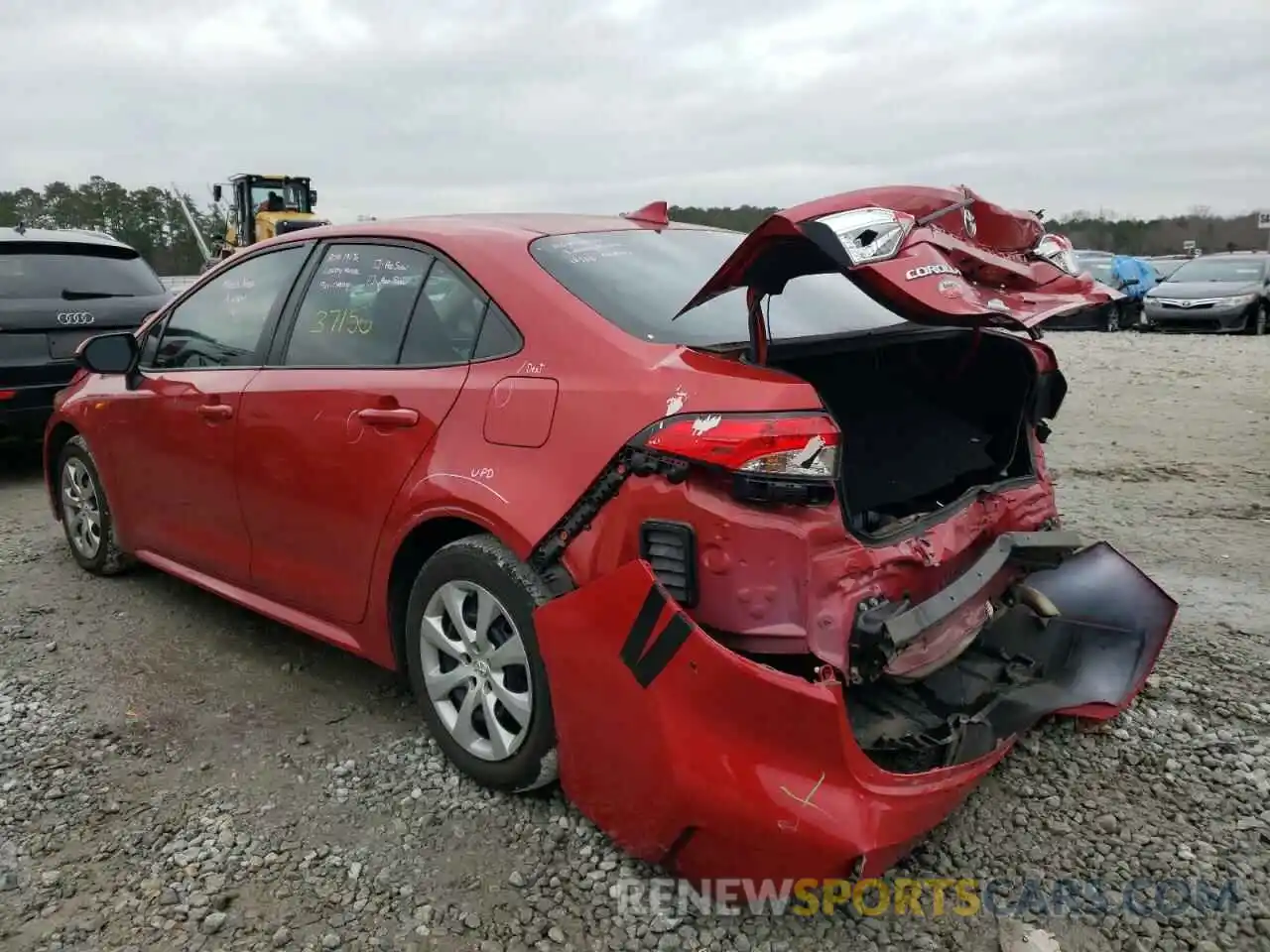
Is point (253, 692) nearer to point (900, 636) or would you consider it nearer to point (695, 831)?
point (695, 831)

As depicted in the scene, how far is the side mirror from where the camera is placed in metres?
4.00

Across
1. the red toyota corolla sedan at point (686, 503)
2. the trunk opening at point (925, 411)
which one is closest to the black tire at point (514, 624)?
the red toyota corolla sedan at point (686, 503)

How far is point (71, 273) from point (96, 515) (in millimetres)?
3103

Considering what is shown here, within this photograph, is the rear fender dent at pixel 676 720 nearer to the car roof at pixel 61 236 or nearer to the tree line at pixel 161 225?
the car roof at pixel 61 236

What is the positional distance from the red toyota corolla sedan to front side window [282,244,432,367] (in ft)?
0.04

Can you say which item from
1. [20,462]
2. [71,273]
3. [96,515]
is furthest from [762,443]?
[20,462]

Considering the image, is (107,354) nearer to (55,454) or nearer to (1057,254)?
(55,454)

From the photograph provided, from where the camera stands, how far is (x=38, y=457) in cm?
765

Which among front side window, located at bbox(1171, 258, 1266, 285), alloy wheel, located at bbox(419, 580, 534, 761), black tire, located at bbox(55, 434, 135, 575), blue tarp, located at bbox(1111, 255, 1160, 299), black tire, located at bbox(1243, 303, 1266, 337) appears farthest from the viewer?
blue tarp, located at bbox(1111, 255, 1160, 299)

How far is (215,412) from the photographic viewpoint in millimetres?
3541

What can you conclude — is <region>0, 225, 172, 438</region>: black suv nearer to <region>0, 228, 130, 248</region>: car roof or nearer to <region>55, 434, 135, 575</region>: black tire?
<region>0, 228, 130, 248</region>: car roof

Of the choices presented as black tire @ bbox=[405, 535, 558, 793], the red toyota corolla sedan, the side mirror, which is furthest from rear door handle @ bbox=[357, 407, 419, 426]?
the side mirror

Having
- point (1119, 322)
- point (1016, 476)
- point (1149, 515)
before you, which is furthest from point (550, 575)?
point (1119, 322)

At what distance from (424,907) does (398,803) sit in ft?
1.56
